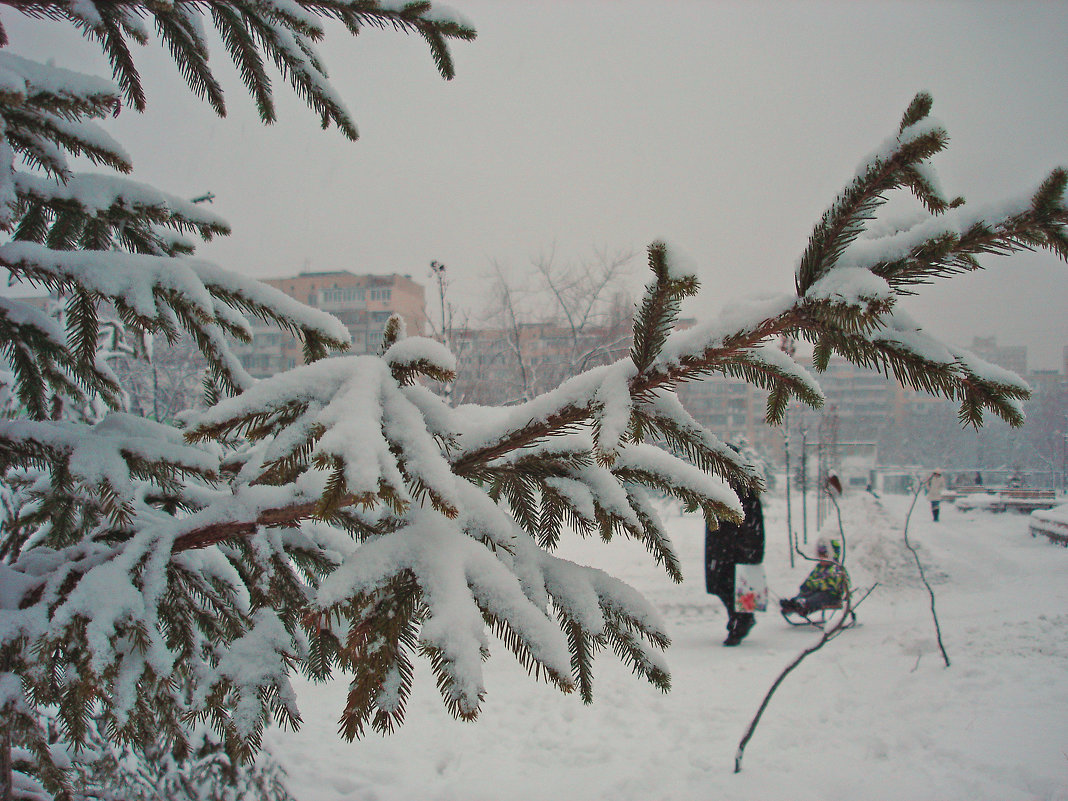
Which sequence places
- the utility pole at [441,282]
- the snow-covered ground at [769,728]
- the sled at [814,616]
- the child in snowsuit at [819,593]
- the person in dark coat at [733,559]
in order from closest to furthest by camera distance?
the snow-covered ground at [769,728] < the person in dark coat at [733,559] < the sled at [814,616] < the child in snowsuit at [819,593] < the utility pole at [441,282]

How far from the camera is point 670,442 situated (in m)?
0.99

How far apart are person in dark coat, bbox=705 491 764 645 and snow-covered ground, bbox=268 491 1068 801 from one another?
27 cm

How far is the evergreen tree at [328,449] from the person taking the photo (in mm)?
730

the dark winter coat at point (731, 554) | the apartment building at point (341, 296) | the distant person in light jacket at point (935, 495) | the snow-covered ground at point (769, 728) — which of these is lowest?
the snow-covered ground at point (769, 728)

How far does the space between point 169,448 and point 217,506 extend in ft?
0.69

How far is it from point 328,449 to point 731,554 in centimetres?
748

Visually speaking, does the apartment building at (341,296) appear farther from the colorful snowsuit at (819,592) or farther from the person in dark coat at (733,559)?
the colorful snowsuit at (819,592)

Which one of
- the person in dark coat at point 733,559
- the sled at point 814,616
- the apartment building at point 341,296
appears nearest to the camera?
the person in dark coat at point 733,559

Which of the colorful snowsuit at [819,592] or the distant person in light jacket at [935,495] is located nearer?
the colorful snowsuit at [819,592]

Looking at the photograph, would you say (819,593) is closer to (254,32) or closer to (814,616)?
(814,616)

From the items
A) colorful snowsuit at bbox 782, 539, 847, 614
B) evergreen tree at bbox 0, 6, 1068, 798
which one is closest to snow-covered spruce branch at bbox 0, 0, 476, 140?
evergreen tree at bbox 0, 6, 1068, 798

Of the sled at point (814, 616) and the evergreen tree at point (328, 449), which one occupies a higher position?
the evergreen tree at point (328, 449)

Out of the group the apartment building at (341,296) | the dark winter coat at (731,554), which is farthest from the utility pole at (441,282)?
the apartment building at (341,296)

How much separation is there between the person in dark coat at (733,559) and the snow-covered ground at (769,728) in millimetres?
266
